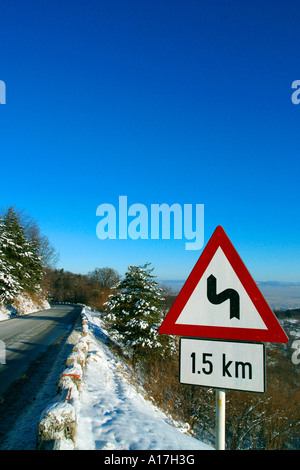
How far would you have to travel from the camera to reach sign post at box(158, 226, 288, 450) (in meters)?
2.05

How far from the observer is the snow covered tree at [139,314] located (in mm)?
15312

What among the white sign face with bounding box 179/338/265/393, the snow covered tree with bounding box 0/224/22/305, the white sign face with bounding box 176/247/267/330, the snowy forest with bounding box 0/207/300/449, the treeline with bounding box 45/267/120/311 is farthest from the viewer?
the treeline with bounding box 45/267/120/311

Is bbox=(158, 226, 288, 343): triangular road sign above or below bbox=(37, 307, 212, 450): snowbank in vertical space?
above

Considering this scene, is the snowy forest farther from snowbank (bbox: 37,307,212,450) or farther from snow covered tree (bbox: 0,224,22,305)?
snow covered tree (bbox: 0,224,22,305)

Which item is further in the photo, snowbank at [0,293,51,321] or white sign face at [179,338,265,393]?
snowbank at [0,293,51,321]

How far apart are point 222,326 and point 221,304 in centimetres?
15

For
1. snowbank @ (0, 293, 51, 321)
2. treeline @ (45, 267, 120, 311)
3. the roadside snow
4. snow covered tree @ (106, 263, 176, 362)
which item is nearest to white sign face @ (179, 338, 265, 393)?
the roadside snow

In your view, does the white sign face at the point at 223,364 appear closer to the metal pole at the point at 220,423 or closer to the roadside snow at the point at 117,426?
the metal pole at the point at 220,423

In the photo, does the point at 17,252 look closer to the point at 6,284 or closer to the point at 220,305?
the point at 6,284

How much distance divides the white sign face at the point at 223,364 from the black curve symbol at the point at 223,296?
0.73 ft

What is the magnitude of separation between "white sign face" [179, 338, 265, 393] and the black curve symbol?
0.22m

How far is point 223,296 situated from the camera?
2.20 m

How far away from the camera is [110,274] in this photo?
73.4 meters
